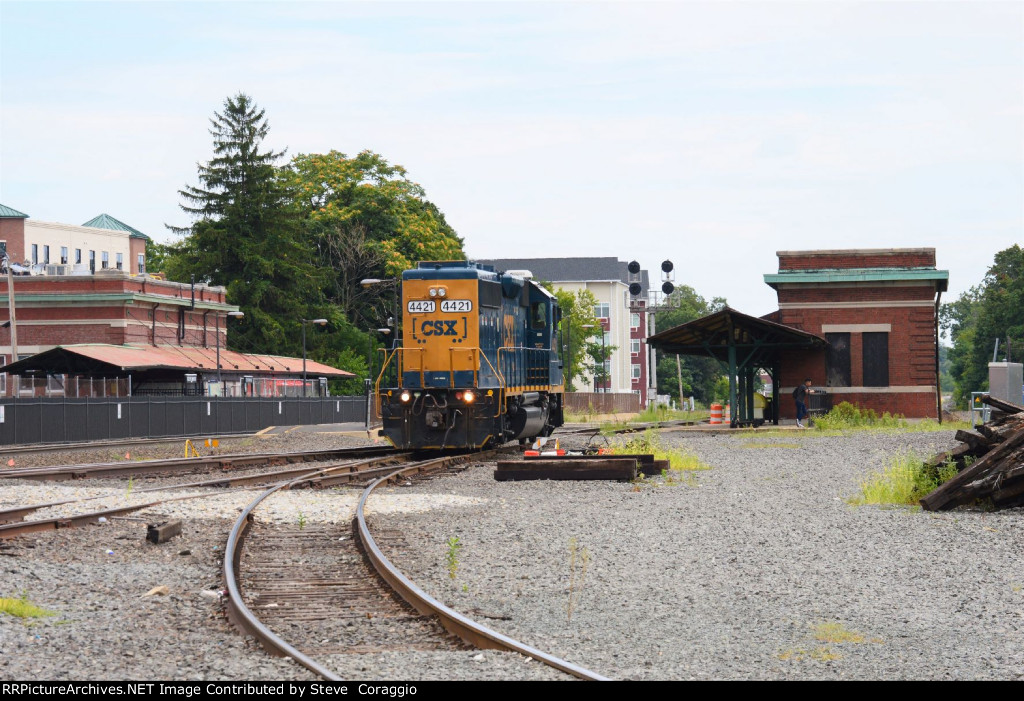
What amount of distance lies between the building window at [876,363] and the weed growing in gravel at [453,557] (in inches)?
1344

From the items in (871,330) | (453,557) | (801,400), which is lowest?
(453,557)

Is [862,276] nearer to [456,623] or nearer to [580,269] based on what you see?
[456,623]

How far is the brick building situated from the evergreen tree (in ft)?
132

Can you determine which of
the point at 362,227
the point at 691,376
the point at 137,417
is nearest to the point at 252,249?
the point at 362,227

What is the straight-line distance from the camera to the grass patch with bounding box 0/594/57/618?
8856 millimetres

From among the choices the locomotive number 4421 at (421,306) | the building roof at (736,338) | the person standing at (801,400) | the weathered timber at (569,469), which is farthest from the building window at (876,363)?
the weathered timber at (569,469)

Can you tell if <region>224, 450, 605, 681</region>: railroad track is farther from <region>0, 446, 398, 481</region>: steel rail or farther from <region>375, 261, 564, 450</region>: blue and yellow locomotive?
<region>375, 261, 564, 450</region>: blue and yellow locomotive

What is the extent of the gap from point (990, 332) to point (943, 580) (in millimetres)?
97307

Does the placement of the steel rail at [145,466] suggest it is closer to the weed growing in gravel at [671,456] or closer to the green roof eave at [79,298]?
the weed growing in gravel at [671,456]

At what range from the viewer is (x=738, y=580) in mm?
10219

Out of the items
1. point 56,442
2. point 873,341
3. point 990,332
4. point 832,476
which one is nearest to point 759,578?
point 832,476

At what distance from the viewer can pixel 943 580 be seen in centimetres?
1017

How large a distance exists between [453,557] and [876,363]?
35.5 metres
